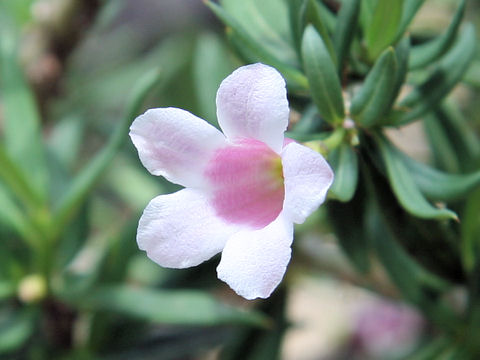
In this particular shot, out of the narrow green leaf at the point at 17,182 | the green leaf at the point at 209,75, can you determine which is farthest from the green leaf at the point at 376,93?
the narrow green leaf at the point at 17,182

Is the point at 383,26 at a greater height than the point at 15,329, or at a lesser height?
greater

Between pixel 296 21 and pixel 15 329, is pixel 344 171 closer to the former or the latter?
pixel 296 21

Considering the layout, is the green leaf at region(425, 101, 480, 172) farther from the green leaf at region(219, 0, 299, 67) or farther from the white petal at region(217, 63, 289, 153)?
the white petal at region(217, 63, 289, 153)

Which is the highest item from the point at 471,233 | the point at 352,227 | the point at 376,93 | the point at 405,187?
the point at 376,93

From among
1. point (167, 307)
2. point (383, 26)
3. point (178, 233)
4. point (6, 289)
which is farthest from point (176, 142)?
point (6, 289)

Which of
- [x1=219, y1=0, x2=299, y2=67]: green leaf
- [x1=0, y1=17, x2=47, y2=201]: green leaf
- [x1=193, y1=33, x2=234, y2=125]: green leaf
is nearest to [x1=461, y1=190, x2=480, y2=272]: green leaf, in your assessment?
[x1=219, y1=0, x2=299, y2=67]: green leaf

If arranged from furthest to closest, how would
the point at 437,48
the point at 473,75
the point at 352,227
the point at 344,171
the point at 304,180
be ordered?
the point at 473,75
the point at 352,227
the point at 437,48
the point at 344,171
the point at 304,180
